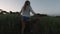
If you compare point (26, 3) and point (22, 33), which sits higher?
point (26, 3)

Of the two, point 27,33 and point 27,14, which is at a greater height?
point 27,14

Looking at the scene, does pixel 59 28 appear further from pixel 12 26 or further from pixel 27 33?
pixel 12 26

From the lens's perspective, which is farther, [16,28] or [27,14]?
[16,28]

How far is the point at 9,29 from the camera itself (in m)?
10.7

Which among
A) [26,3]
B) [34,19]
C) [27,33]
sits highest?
[26,3]

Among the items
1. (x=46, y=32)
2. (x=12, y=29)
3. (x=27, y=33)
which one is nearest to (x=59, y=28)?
(x=46, y=32)

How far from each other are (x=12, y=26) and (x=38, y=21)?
4.29ft

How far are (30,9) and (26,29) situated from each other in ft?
4.03

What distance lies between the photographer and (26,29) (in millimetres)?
10703

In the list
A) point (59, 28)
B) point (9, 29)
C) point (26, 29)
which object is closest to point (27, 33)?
point (26, 29)

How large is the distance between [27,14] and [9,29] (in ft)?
4.81

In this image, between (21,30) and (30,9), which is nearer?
(30,9)

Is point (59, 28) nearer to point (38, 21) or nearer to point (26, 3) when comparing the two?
point (38, 21)

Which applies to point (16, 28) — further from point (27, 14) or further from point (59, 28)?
point (59, 28)
